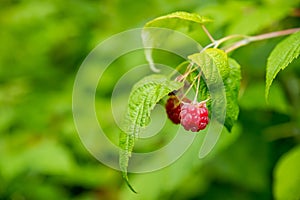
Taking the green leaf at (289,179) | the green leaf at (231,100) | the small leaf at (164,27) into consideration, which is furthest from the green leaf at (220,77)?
the green leaf at (289,179)

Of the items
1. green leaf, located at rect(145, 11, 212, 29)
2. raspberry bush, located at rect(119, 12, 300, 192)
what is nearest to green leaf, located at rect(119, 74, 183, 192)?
raspberry bush, located at rect(119, 12, 300, 192)

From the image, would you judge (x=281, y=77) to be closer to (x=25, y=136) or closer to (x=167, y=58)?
(x=167, y=58)

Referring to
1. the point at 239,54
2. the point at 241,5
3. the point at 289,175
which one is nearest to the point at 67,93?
the point at 239,54

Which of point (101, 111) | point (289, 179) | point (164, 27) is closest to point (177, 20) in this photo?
point (164, 27)

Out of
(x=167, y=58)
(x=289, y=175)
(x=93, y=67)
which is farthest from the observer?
(x=93, y=67)

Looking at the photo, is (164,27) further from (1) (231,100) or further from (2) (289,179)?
(2) (289,179)

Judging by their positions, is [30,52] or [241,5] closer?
[241,5]

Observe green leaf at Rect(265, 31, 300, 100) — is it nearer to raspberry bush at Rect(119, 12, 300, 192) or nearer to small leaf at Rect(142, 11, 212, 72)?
raspberry bush at Rect(119, 12, 300, 192)
